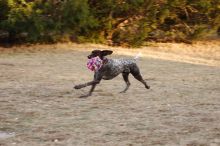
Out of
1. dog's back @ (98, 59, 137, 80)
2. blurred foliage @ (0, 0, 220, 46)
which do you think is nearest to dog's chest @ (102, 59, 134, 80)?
dog's back @ (98, 59, 137, 80)

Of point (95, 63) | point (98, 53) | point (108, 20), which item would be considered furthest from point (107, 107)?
point (108, 20)

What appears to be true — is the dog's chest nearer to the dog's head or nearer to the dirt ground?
the dog's head

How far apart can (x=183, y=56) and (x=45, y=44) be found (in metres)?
4.25

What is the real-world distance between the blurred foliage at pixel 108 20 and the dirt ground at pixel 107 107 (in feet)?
8.81

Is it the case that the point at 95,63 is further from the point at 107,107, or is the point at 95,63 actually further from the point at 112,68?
the point at 107,107

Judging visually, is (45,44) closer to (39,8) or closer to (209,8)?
(39,8)

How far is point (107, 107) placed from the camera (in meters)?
8.11

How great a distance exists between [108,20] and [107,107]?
33.0 feet

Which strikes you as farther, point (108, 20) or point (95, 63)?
point (108, 20)

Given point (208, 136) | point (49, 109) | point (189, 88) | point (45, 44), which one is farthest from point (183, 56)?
point (208, 136)

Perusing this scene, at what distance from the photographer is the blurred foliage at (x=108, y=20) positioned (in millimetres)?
16562

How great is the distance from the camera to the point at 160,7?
18484 mm

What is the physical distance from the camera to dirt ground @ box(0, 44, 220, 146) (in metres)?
6.32

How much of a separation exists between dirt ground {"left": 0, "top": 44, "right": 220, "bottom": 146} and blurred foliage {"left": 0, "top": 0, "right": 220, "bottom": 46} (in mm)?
2687
